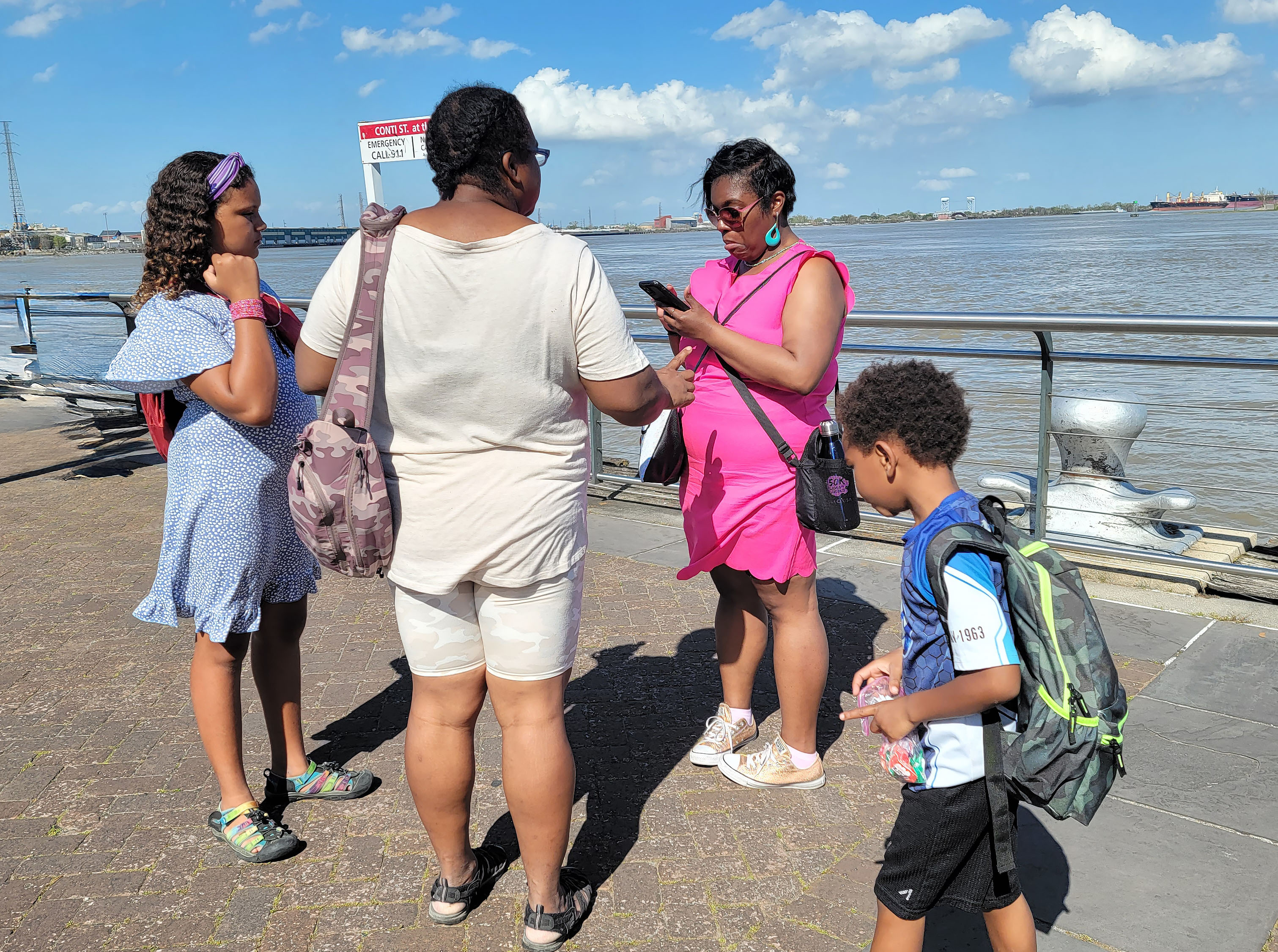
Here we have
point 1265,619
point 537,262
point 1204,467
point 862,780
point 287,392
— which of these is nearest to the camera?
point 537,262

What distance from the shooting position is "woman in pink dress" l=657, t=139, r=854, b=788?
2740 mm

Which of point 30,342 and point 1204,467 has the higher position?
point 30,342

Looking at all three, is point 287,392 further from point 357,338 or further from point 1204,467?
point 1204,467

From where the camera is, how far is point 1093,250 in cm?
4784

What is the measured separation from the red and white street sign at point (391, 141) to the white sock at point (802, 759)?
21.6 feet

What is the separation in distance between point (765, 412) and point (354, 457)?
1222mm

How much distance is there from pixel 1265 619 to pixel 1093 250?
49.2m

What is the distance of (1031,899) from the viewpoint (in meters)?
2.46

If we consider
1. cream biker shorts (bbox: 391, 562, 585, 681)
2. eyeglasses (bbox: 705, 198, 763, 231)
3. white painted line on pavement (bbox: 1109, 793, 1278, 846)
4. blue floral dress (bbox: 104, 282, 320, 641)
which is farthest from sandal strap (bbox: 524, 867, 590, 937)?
eyeglasses (bbox: 705, 198, 763, 231)

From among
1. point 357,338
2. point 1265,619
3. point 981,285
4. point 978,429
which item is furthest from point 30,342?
point 981,285

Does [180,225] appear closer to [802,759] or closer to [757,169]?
[757,169]

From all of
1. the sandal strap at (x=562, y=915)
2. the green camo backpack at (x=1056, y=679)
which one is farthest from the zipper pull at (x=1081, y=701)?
the sandal strap at (x=562, y=915)

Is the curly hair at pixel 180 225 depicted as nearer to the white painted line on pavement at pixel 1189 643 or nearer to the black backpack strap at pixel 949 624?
the black backpack strap at pixel 949 624

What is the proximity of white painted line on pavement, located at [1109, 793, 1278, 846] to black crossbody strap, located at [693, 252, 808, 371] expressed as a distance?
1.70 meters
